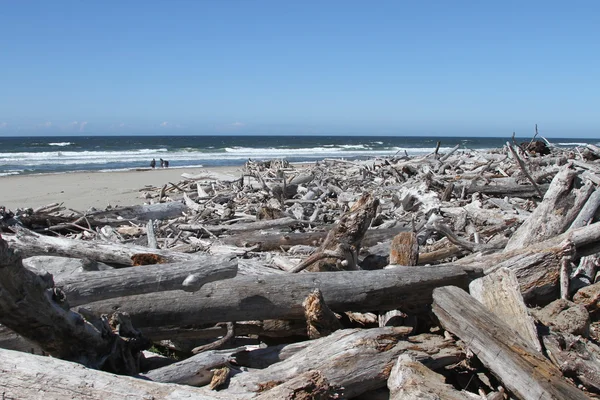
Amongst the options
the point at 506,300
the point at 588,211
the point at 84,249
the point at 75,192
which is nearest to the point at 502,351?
the point at 506,300

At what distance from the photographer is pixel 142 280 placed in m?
3.28

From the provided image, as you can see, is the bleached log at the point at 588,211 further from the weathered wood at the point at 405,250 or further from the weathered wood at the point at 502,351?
the weathered wood at the point at 502,351

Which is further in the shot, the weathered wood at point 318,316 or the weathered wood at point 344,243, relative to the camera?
the weathered wood at point 344,243

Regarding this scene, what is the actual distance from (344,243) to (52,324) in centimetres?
229

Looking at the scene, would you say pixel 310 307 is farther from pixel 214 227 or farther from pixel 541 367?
pixel 214 227

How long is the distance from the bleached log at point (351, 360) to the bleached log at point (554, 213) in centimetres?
196

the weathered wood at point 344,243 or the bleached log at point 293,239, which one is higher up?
the weathered wood at point 344,243

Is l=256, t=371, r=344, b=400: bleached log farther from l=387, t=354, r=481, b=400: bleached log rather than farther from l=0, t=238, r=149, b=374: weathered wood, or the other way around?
l=0, t=238, r=149, b=374: weathered wood

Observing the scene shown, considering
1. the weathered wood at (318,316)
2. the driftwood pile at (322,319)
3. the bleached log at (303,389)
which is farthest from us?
the weathered wood at (318,316)

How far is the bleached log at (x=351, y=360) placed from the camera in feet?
9.14

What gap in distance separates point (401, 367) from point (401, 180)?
8.46m

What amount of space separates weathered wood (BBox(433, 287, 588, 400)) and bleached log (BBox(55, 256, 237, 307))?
1.48 meters

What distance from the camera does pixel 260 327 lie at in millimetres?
3477

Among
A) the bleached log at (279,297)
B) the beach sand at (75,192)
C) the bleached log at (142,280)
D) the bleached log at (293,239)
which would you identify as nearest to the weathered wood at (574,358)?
the bleached log at (279,297)
